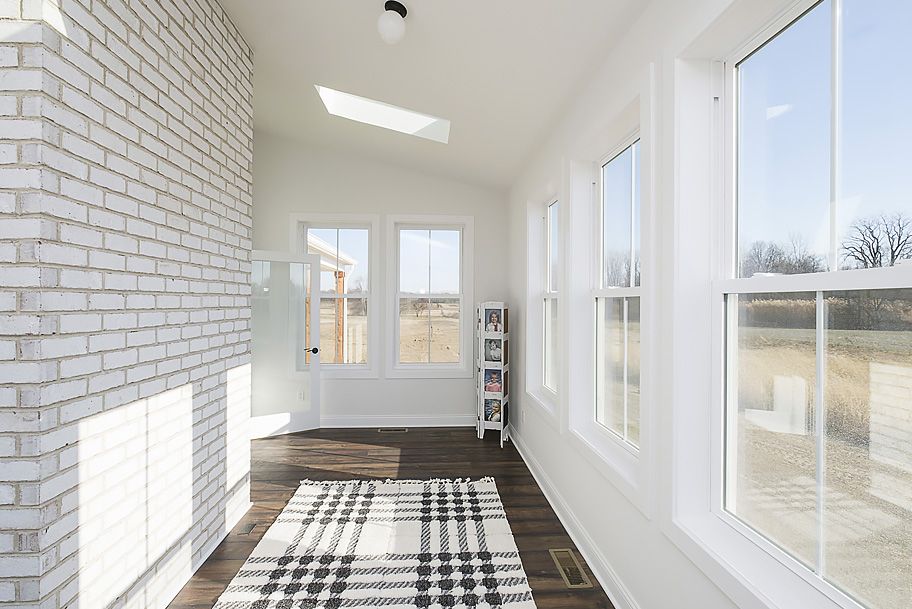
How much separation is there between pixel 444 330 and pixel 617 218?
3151 mm

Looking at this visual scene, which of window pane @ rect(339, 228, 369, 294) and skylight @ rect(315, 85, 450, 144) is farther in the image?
window pane @ rect(339, 228, 369, 294)

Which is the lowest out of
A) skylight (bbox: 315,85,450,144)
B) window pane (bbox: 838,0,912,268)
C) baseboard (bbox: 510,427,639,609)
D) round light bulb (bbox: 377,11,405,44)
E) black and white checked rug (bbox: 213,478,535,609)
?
black and white checked rug (bbox: 213,478,535,609)

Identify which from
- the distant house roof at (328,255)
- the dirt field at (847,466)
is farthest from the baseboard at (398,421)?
the dirt field at (847,466)

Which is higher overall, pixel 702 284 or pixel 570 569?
pixel 702 284

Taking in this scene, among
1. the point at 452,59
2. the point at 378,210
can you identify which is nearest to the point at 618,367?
the point at 452,59

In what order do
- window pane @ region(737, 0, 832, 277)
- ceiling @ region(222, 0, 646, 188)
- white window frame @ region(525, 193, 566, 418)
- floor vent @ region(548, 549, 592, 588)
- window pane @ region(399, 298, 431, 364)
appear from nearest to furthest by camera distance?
window pane @ region(737, 0, 832, 277), ceiling @ region(222, 0, 646, 188), floor vent @ region(548, 549, 592, 588), white window frame @ region(525, 193, 566, 418), window pane @ region(399, 298, 431, 364)

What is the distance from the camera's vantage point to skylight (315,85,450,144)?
4062 mm

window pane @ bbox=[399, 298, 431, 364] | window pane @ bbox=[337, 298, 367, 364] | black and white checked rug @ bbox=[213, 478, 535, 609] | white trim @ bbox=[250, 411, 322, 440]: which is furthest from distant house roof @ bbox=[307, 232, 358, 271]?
black and white checked rug @ bbox=[213, 478, 535, 609]

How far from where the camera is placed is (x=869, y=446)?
1.13 meters

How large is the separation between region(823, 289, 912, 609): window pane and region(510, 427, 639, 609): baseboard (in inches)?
40.7

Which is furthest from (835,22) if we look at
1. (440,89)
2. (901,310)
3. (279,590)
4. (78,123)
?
(279,590)

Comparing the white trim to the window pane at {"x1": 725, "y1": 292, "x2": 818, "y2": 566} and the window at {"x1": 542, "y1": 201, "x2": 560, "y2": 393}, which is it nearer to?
the window at {"x1": 542, "y1": 201, "x2": 560, "y2": 393}

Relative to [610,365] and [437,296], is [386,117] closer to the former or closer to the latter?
[437,296]

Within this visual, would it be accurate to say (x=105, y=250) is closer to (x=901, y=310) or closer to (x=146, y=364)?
(x=146, y=364)
